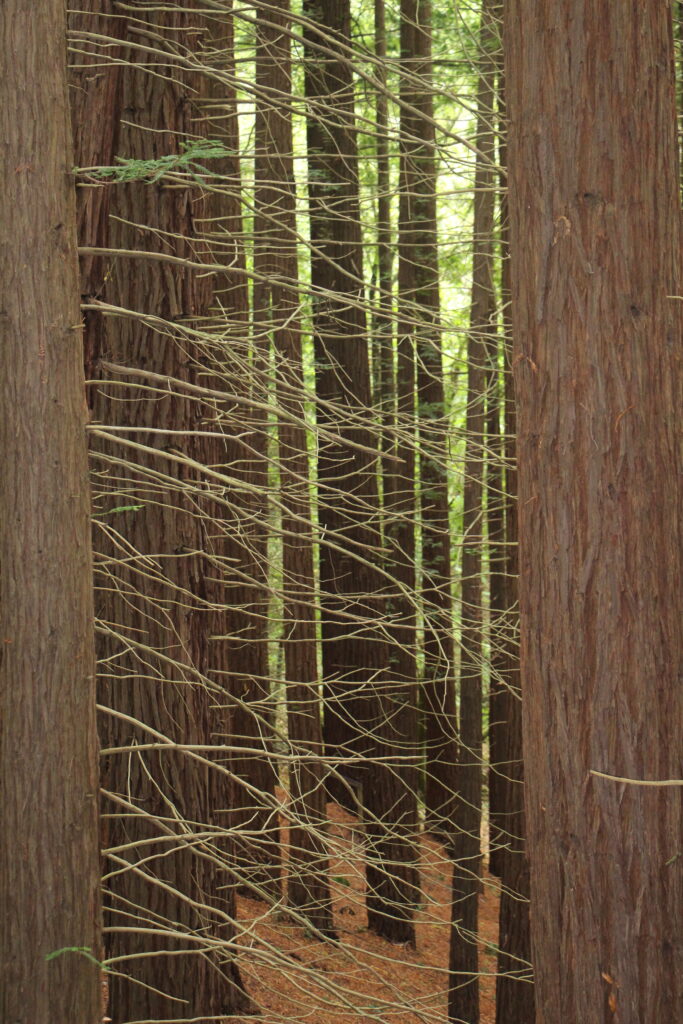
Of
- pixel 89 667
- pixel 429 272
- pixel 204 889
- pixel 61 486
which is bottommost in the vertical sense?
pixel 204 889

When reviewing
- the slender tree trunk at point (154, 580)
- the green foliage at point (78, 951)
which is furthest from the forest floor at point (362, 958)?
the green foliage at point (78, 951)

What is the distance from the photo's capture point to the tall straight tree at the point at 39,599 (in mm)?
3496

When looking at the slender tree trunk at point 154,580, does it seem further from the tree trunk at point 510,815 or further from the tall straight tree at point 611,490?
the tree trunk at point 510,815

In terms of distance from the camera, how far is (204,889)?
5.53m

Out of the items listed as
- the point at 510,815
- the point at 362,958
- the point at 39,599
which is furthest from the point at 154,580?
the point at 362,958

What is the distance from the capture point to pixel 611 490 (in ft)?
10.8

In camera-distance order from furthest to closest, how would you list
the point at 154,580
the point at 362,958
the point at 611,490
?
the point at 362,958, the point at 154,580, the point at 611,490

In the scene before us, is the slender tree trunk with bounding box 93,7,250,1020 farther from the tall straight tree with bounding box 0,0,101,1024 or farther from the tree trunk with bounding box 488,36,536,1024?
the tree trunk with bounding box 488,36,536,1024

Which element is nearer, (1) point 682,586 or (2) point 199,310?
(1) point 682,586

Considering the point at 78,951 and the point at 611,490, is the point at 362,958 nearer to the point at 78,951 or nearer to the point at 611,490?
the point at 78,951

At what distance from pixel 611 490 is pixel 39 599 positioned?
2.03 meters

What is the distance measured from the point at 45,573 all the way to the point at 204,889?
277 cm

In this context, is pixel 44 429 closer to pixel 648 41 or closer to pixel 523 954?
pixel 648 41

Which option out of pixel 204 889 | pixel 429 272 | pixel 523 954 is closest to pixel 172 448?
pixel 204 889
